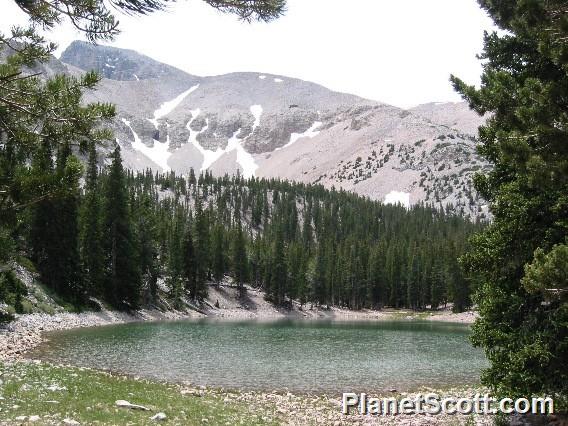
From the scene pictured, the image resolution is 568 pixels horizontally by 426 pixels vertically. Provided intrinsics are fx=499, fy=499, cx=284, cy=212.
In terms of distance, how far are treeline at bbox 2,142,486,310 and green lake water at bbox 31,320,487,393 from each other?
11399mm

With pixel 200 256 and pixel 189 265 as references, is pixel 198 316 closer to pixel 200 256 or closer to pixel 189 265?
pixel 189 265

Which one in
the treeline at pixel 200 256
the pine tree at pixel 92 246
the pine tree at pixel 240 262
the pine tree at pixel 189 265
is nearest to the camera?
the treeline at pixel 200 256

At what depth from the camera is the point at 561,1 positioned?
907 cm

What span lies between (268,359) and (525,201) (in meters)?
23.2

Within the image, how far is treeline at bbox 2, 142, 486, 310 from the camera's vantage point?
182ft

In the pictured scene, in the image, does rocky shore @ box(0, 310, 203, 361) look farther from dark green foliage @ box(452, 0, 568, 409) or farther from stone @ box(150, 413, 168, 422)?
dark green foliage @ box(452, 0, 568, 409)

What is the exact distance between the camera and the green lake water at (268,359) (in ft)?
84.9

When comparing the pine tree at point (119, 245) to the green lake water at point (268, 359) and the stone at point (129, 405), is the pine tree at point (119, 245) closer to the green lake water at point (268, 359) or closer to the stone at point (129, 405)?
the green lake water at point (268, 359)

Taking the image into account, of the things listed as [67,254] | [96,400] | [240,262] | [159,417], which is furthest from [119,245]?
[159,417]

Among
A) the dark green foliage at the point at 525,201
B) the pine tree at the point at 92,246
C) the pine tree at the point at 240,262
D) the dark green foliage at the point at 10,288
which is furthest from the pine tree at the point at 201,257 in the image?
the dark green foliage at the point at 525,201

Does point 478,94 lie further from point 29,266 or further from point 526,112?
point 29,266

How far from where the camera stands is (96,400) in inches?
614

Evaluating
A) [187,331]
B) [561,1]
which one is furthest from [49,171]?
[187,331]

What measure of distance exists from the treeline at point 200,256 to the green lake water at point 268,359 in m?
11.4
